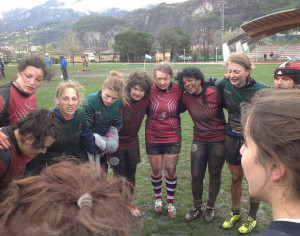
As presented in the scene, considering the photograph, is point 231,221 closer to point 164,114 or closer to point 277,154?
point 164,114

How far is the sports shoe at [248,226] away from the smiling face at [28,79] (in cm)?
322

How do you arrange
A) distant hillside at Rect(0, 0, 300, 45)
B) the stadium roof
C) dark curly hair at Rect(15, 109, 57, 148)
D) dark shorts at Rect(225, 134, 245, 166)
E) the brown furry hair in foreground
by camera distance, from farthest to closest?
distant hillside at Rect(0, 0, 300, 45) < the stadium roof < dark shorts at Rect(225, 134, 245, 166) < dark curly hair at Rect(15, 109, 57, 148) < the brown furry hair in foreground

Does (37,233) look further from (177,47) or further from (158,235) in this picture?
(177,47)

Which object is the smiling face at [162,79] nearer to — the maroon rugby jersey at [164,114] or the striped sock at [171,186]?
the maroon rugby jersey at [164,114]

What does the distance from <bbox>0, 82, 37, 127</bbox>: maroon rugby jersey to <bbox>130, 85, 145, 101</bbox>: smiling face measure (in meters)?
1.30

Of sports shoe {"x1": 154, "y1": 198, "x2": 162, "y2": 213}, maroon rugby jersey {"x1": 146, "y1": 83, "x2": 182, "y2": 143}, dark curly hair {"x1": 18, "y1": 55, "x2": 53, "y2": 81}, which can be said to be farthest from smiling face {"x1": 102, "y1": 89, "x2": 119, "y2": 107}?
sports shoe {"x1": 154, "y1": 198, "x2": 162, "y2": 213}

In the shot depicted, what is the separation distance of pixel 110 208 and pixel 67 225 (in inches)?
6.9

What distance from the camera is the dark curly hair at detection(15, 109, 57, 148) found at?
2123 mm

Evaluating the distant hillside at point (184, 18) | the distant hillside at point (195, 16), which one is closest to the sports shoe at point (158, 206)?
the distant hillside at point (195, 16)

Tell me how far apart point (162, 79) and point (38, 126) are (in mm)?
1925

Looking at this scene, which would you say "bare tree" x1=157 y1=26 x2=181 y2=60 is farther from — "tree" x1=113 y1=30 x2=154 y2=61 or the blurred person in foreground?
the blurred person in foreground

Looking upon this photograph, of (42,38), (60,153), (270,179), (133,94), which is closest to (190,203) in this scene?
(133,94)

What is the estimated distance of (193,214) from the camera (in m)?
3.73

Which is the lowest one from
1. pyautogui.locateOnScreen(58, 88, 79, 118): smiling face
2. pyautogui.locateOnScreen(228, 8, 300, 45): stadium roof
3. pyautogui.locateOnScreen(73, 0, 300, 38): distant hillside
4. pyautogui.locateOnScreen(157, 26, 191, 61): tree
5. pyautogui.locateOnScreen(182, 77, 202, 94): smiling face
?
pyautogui.locateOnScreen(58, 88, 79, 118): smiling face
